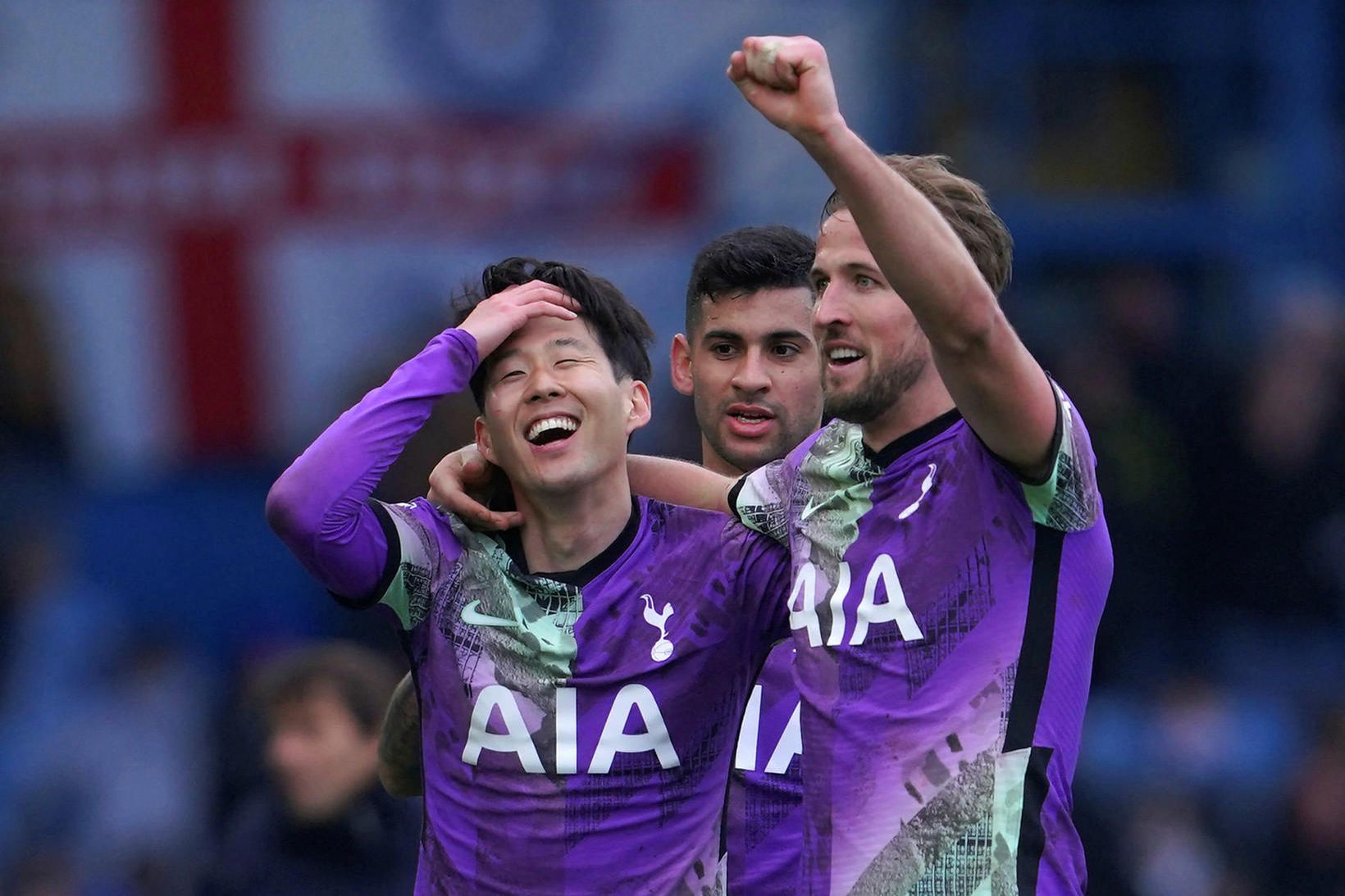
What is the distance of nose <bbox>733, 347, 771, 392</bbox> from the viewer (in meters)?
4.37

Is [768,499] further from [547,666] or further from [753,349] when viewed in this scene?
[753,349]

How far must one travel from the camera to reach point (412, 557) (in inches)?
148

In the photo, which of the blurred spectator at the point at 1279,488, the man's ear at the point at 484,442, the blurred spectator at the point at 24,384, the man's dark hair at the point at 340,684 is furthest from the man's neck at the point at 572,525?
the blurred spectator at the point at 24,384

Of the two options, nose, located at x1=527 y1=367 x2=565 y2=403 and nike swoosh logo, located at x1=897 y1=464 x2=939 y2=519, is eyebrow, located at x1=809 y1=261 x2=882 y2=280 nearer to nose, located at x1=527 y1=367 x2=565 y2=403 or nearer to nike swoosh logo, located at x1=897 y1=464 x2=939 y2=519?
nike swoosh logo, located at x1=897 y1=464 x2=939 y2=519

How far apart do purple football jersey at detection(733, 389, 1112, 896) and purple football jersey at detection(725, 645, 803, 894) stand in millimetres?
593

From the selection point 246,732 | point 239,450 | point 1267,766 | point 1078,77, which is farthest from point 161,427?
point 1267,766

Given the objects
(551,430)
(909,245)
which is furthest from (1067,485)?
(551,430)

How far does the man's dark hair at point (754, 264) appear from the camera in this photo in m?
4.45

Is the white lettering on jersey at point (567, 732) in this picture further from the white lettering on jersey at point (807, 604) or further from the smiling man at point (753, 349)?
the smiling man at point (753, 349)

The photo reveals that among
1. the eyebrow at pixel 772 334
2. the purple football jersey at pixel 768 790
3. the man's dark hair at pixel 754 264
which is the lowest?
the purple football jersey at pixel 768 790

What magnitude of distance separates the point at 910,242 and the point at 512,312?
97cm

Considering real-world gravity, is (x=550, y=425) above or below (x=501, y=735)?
above

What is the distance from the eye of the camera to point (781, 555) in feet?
12.3

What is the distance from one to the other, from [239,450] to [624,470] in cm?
662
